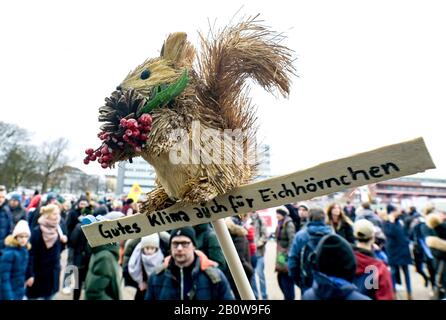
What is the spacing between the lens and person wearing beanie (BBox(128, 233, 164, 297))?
6.52 ft

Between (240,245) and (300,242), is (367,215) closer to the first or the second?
(300,242)

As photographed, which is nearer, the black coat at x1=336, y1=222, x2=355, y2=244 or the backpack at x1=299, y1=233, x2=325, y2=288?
the backpack at x1=299, y1=233, x2=325, y2=288

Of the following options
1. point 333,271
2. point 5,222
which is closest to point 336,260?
point 333,271

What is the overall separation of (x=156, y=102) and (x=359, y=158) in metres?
0.34

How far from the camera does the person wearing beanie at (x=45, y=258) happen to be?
7.32 feet

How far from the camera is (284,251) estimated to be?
240 cm

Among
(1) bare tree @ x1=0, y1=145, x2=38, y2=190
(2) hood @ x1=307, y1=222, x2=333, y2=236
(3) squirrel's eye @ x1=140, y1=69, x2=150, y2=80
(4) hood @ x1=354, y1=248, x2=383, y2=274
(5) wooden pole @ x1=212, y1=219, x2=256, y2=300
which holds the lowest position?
(4) hood @ x1=354, y1=248, x2=383, y2=274

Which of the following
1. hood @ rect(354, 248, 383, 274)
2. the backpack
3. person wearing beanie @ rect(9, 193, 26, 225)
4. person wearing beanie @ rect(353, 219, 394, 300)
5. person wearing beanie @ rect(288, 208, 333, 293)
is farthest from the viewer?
person wearing beanie @ rect(9, 193, 26, 225)

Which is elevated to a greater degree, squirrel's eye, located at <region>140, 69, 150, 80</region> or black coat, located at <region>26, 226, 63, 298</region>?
squirrel's eye, located at <region>140, 69, 150, 80</region>

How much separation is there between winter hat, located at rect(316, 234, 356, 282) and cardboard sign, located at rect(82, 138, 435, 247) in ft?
2.04

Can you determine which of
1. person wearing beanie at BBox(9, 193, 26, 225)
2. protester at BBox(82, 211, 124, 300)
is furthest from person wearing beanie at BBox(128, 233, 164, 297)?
person wearing beanie at BBox(9, 193, 26, 225)

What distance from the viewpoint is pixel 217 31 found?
25.1 inches

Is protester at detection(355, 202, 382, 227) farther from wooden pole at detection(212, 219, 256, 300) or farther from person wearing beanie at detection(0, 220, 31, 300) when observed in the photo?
person wearing beanie at detection(0, 220, 31, 300)
